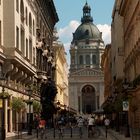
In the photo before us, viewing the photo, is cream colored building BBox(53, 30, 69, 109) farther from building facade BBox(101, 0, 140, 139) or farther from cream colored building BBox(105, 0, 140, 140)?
building facade BBox(101, 0, 140, 139)

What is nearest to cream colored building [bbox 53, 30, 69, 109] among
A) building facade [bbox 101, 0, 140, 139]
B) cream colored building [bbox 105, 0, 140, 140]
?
cream colored building [bbox 105, 0, 140, 140]

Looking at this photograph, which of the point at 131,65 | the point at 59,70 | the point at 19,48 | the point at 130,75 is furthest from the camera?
the point at 59,70

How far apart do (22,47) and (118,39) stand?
102ft

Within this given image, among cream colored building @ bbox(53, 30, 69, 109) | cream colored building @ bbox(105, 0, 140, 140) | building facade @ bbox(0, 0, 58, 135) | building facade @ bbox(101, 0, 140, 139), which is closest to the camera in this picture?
building facade @ bbox(101, 0, 140, 139)

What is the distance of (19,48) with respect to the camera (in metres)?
Answer: 58.9

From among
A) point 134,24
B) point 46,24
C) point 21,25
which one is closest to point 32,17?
point 21,25

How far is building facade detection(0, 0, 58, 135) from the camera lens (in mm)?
53719

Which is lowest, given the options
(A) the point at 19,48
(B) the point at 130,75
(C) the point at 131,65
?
(B) the point at 130,75

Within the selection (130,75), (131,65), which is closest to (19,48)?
(131,65)

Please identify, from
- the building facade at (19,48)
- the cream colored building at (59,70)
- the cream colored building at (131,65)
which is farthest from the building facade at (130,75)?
the cream colored building at (59,70)

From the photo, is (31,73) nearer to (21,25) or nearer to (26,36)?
(26,36)

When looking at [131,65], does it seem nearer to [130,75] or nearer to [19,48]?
[130,75]

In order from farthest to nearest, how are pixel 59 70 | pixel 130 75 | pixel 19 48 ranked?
1. pixel 59 70
2. pixel 130 75
3. pixel 19 48

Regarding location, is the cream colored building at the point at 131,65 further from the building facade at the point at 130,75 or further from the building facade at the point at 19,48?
the building facade at the point at 19,48
